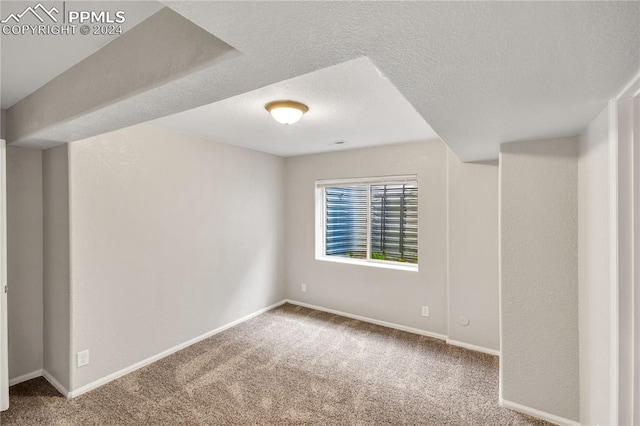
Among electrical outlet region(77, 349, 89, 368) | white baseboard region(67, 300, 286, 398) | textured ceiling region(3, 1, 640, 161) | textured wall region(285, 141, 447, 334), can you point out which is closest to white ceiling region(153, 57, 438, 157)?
textured wall region(285, 141, 447, 334)

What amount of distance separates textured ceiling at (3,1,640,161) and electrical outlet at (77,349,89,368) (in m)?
2.14

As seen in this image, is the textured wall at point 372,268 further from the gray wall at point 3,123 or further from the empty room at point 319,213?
the gray wall at point 3,123

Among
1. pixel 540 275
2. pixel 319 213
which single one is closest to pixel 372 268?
pixel 319 213

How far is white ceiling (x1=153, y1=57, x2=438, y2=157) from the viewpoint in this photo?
1.93 meters

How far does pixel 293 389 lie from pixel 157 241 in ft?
6.33

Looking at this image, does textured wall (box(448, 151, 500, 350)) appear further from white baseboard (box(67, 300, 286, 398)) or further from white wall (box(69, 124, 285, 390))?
white baseboard (box(67, 300, 286, 398))

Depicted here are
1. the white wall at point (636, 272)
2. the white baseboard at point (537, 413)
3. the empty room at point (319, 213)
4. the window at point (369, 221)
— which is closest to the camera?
the empty room at point (319, 213)

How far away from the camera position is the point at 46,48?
Answer: 1.52 metres

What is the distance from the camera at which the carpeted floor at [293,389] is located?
2180 millimetres

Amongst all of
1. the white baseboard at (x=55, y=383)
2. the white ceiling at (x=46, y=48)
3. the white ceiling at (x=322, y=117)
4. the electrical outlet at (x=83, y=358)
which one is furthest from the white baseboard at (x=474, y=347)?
the white ceiling at (x=46, y=48)

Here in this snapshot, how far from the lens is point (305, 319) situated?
407 cm

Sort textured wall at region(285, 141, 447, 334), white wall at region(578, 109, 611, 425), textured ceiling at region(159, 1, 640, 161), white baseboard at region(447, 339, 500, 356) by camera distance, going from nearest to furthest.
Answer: textured ceiling at region(159, 1, 640, 161)
white wall at region(578, 109, 611, 425)
white baseboard at region(447, 339, 500, 356)
textured wall at region(285, 141, 447, 334)

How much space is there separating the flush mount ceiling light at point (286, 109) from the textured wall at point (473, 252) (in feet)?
6.49

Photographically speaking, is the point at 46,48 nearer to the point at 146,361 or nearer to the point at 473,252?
the point at 146,361
